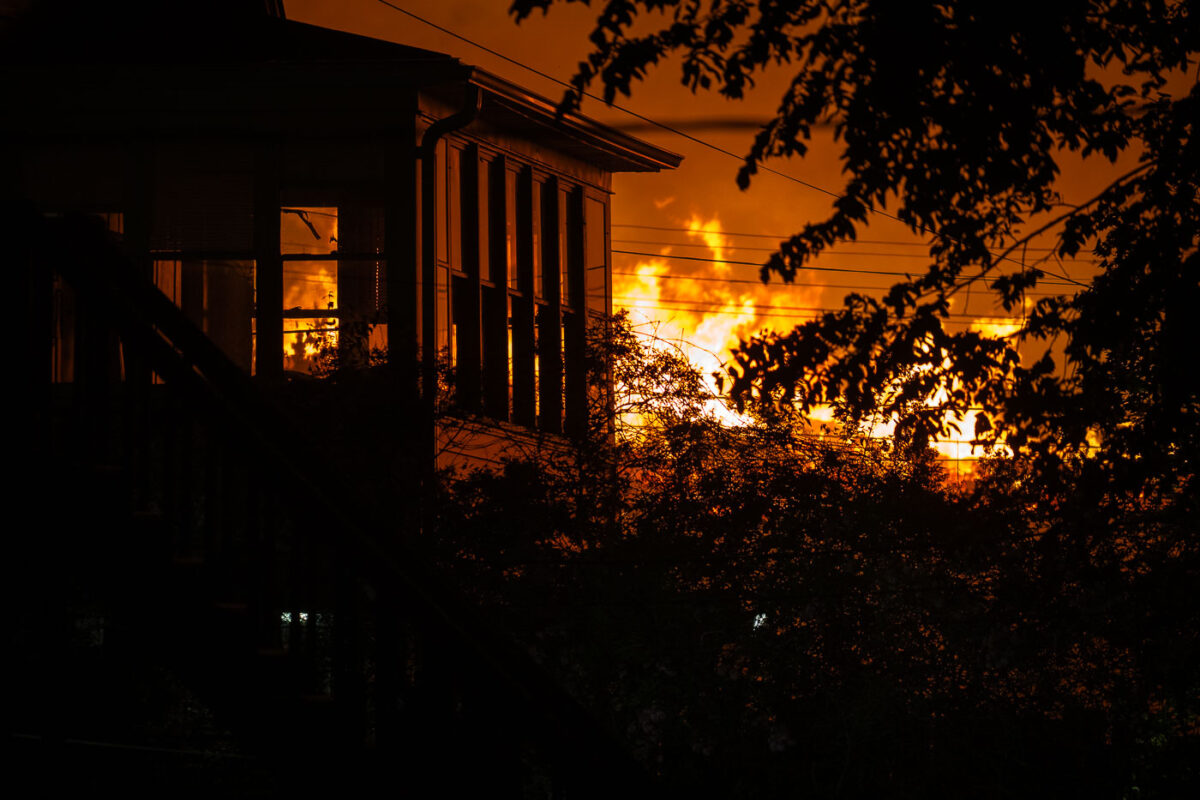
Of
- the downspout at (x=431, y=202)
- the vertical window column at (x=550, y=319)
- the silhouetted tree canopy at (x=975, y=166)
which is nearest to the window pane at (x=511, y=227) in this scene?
the vertical window column at (x=550, y=319)

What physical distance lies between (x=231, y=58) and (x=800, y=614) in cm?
929

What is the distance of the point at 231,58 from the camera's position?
15977mm

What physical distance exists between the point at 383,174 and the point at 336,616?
1115 cm

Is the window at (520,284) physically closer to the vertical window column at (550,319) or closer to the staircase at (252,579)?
the vertical window column at (550,319)

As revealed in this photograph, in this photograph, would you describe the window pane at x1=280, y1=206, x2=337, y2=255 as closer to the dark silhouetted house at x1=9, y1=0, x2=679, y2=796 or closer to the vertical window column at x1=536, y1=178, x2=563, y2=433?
the dark silhouetted house at x1=9, y1=0, x2=679, y2=796

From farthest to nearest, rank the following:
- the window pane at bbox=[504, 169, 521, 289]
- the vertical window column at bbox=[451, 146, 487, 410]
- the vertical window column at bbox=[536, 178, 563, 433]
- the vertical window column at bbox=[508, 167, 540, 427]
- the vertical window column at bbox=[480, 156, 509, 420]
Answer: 1. the window pane at bbox=[504, 169, 521, 289]
2. the vertical window column at bbox=[508, 167, 540, 427]
3. the vertical window column at bbox=[480, 156, 509, 420]
4. the vertical window column at bbox=[536, 178, 563, 433]
5. the vertical window column at bbox=[451, 146, 487, 410]

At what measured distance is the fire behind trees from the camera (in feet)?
46.2

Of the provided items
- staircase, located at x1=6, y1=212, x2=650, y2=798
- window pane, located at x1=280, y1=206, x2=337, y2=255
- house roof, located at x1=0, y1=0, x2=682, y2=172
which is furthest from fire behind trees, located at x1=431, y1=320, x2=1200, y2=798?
staircase, located at x1=6, y1=212, x2=650, y2=798

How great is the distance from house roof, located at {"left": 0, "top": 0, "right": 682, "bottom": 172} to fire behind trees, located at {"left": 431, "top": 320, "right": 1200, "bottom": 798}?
407 centimetres

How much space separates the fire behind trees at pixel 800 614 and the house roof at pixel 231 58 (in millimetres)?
4066

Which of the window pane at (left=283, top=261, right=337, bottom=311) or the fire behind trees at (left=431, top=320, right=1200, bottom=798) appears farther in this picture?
the window pane at (left=283, top=261, right=337, bottom=311)

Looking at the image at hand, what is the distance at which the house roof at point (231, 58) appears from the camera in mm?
15422

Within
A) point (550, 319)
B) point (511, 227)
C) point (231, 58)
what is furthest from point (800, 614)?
point (231, 58)

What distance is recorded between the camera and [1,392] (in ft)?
18.3
